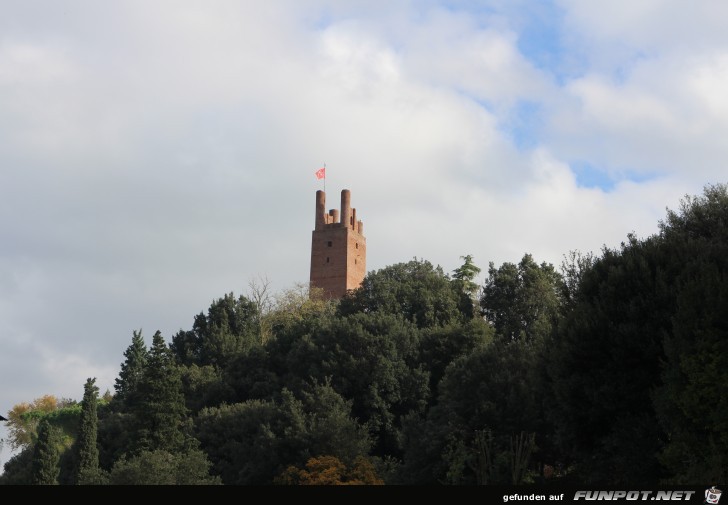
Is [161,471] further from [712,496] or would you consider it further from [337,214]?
[337,214]

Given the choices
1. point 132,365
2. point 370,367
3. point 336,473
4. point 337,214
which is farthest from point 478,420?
point 337,214

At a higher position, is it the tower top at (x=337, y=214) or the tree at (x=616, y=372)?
the tower top at (x=337, y=214)

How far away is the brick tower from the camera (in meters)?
99.7

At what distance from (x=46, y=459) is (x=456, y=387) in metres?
28.3

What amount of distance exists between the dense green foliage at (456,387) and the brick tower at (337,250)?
15.3 meters

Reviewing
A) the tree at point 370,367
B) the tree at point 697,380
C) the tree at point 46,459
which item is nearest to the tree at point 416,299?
the tree at point 370,367

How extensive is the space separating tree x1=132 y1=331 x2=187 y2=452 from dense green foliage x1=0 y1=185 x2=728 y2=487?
3.3 inches

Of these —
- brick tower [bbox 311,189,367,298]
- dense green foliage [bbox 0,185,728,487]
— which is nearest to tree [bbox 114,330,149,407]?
dense green foliage [bbox 0,185,728,487]

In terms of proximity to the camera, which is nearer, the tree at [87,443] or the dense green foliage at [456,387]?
the dense green foliage at [456,387]

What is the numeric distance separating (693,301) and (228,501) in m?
14.4

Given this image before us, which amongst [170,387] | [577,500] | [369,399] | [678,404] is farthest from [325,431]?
[577,500]

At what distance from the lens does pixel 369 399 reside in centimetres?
5184

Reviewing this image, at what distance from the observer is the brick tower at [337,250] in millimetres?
99688

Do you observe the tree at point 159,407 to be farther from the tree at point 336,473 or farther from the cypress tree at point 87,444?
the tree at point 336,473
